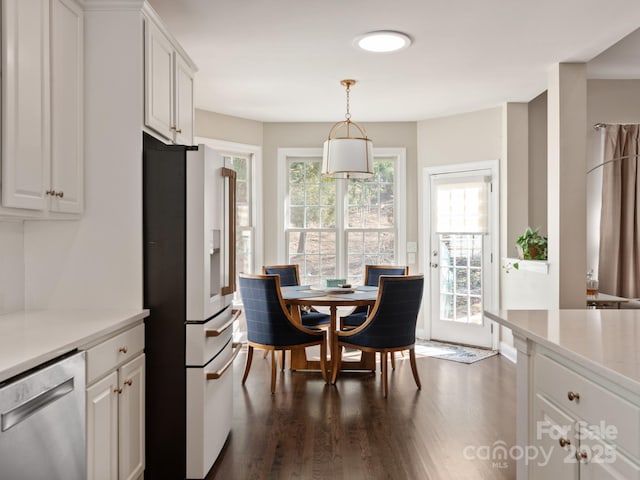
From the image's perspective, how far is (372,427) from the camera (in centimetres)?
326

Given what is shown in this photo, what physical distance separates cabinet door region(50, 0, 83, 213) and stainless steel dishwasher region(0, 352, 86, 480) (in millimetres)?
857

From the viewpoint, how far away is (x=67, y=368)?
174 cm

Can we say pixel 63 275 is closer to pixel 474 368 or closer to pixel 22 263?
pixel 22 263

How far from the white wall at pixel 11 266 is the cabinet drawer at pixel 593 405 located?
7.65 ft

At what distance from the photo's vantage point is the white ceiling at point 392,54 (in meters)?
3.04

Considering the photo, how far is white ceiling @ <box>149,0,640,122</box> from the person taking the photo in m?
3.04

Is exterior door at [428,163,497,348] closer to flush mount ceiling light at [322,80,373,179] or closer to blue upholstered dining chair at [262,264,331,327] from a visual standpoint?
blue upholstered dining chair at [262,264,331,327]

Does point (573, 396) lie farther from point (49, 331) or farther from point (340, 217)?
point (340, 217)

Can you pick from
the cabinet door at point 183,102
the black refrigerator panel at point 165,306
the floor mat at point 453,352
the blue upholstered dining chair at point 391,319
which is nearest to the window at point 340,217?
the floor mat at point 453,352

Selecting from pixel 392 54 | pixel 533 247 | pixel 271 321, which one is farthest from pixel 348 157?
pixel 533 247

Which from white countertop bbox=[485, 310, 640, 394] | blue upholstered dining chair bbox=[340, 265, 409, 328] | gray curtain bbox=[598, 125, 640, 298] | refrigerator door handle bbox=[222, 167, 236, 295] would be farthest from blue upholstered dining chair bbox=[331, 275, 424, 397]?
gray curtain bbox=[598, 125, 640, 298]

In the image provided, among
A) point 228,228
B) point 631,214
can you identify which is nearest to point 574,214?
point 631,214

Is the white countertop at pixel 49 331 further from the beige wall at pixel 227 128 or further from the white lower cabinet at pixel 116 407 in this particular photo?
the beige wall at pixel 227 128

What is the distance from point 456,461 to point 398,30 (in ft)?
8.81
